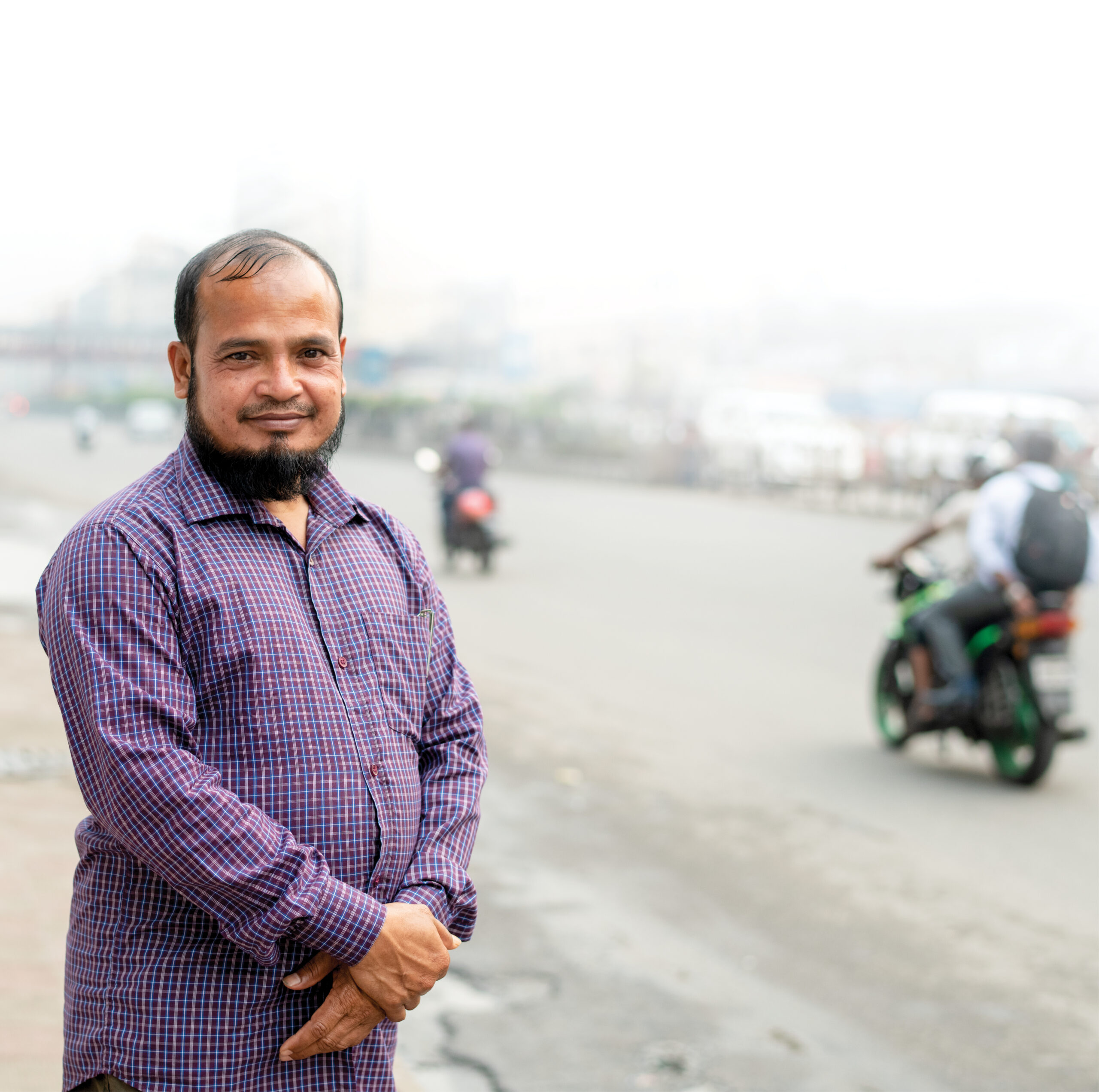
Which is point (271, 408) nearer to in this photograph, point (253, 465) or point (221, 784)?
point (253, 465)

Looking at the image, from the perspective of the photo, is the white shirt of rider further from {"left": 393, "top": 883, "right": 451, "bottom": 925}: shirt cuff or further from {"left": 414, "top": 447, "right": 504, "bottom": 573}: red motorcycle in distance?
{"left": 414, "top": 447, "right": 504, "bottom": 573}: red motorcycle in distance

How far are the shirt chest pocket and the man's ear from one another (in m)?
0.39

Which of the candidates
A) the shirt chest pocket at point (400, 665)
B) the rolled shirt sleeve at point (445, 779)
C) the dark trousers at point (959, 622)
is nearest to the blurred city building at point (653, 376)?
the dark trousers at point (959, 622)

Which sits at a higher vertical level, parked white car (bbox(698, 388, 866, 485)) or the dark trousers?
the dark trousers

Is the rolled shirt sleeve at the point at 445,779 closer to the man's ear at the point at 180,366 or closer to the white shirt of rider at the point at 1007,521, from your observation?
the man's ear at the point at 180,366

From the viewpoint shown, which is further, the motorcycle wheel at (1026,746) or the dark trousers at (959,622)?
the dark trousers at (959,622)

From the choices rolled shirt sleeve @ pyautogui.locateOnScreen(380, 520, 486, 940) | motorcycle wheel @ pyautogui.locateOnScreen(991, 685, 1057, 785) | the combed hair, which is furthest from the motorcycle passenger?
the combed hair

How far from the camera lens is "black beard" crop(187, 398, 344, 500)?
175 centimetres

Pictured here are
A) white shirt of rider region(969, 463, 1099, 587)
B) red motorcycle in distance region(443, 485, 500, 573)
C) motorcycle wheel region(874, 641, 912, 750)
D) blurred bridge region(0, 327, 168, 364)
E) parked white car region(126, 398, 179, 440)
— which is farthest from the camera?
parked white car region(126, 398, 179, 440)

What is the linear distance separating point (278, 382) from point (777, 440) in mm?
25536

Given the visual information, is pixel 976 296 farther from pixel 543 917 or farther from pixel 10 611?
pixel 543 917

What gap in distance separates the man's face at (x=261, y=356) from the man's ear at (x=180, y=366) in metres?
0.03

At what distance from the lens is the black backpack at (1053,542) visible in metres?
6.05

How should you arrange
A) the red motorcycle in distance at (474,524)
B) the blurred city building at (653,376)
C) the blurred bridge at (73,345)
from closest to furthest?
the red motorcycle in distance at (474,524) → the blurred city building at (653,376) → the blurred bridge at (73,345)
